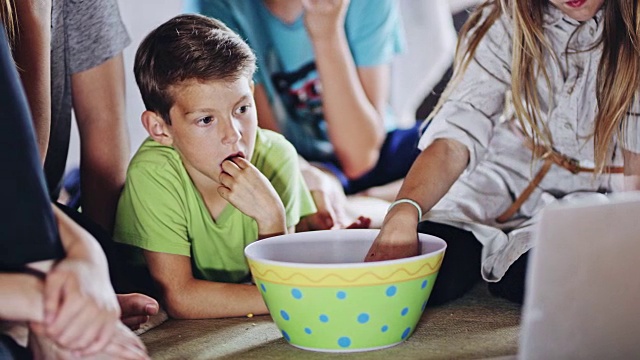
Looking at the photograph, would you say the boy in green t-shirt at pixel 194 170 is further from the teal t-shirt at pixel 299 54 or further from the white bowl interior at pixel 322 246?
the teal t-shirt at pixel 299 54

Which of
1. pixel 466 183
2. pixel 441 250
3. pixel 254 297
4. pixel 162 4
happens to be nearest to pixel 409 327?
pixel 441 250

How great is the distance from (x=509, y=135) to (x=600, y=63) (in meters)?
0.21

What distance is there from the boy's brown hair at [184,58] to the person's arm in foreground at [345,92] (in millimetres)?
370

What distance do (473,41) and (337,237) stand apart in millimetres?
387

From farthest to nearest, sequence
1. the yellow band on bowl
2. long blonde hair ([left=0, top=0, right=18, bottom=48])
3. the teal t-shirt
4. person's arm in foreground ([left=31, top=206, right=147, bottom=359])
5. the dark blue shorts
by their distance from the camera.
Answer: the dark blue shorts → the teal t-shirt → long blonde hair ([left=0, top=0, right=18, bottom=48]) → the yellow band on bowl → person's arm in foreground ([left=31, top=206, right=147, bottom=359])

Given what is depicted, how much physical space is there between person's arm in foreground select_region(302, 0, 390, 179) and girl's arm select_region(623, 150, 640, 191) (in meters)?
Answer: 0.54

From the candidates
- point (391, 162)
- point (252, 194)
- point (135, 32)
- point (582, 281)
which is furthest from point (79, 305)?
point (391, 162)

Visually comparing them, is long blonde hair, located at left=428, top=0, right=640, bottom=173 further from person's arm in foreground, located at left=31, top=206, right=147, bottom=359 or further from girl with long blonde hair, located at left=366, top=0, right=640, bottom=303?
person's arm in foreground, located at left=31, top=206, right=147, bottom=359

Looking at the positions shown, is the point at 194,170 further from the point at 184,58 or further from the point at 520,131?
the point at 520,131

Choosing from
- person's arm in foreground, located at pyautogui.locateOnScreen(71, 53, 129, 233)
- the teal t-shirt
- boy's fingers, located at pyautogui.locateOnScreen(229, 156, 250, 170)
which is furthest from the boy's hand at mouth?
the teal t-shirt

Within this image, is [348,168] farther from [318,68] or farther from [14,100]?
[14,100]

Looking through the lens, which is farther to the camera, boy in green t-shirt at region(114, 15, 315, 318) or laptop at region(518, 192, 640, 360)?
boy in green t-shirt at region(114, 15, 315, 318)

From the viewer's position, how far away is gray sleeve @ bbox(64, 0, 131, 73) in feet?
4.46

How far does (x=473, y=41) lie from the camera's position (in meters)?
1.37
